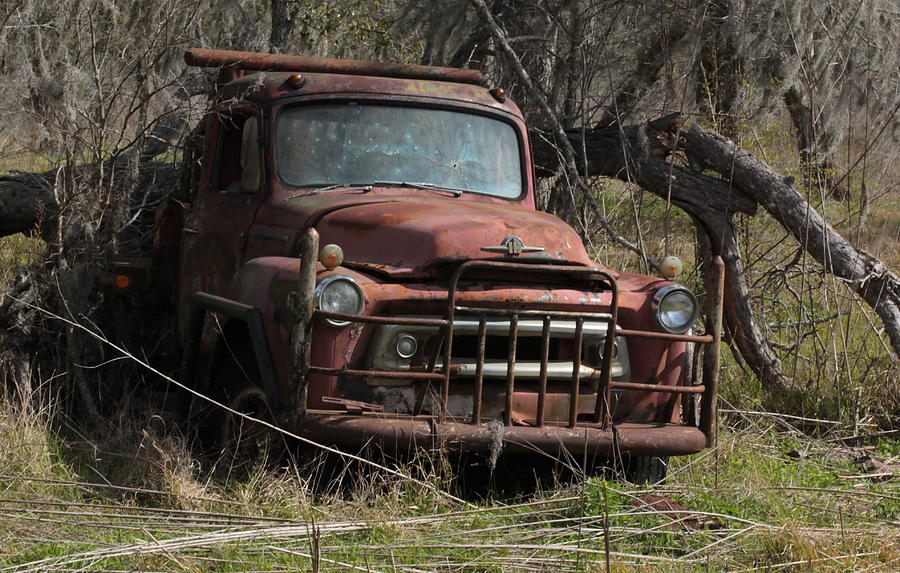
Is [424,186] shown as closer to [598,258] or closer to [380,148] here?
[380,148]

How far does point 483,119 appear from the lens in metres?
6.62

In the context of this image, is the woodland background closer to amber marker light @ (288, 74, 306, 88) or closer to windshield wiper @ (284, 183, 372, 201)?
amber marker light @ (288, 74, 306, 88)

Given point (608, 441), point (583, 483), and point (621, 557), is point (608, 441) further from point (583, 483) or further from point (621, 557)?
point (621, 557)

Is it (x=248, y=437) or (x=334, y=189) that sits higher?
(x=334, y=189)

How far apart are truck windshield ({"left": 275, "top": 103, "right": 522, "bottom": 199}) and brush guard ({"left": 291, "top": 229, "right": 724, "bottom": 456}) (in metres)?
1.34

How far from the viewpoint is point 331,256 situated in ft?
16.1

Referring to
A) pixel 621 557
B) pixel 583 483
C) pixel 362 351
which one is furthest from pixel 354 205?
pixel 621 557

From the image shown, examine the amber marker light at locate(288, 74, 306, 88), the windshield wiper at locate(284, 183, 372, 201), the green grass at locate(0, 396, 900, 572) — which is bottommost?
the green grass at locate(0, 396, 900, 572)

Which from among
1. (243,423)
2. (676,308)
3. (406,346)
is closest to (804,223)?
(676,308)

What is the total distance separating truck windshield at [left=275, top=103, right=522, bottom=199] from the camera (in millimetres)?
6121

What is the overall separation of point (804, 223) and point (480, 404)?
3.95m

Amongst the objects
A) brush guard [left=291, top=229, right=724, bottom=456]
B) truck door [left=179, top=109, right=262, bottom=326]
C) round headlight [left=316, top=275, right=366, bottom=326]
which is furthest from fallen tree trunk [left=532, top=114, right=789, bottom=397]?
round headlight [left=316, top=275, right=366, bottom=326]

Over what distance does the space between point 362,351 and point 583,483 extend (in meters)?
1.09

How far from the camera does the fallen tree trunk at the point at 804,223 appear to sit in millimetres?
7609
